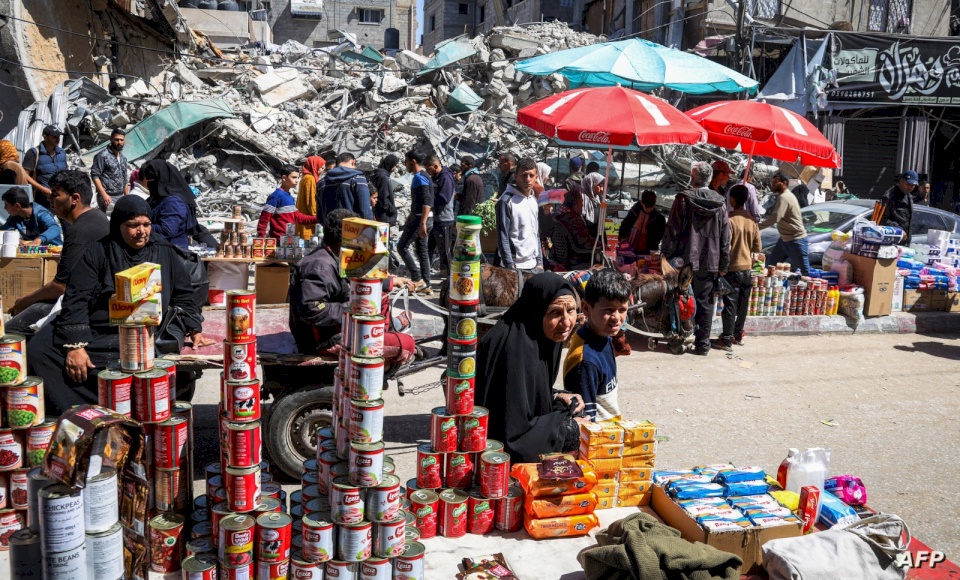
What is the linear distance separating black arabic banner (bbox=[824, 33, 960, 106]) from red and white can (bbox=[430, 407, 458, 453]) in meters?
18.5

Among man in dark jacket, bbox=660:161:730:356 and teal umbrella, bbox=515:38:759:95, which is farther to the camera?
teal umbrella, bbox=515:38:759:95

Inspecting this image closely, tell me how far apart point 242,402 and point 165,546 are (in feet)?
2.12

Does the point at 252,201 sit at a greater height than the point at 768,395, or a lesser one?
greater

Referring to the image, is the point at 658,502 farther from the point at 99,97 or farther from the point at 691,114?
the point at 99,97

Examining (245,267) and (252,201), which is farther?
(252,201)

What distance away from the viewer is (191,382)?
516 cm

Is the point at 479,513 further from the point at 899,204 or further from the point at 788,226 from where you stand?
the point at 899,204

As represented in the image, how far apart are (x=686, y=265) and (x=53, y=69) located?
15.3 m

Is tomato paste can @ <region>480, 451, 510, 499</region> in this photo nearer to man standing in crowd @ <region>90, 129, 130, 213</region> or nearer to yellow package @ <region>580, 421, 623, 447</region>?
yellow package @ <region>580, 421, 623, 447</region>

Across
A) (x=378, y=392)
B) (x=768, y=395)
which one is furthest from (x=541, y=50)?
(x=378, y=392)

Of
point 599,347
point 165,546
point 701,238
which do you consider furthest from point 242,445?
point 701,238

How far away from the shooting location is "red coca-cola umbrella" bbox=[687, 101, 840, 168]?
917cm

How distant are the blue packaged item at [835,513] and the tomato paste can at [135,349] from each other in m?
3.20

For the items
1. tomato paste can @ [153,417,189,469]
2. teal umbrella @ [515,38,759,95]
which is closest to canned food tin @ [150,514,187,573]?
tomato paste can @ [153,417,189,469]
